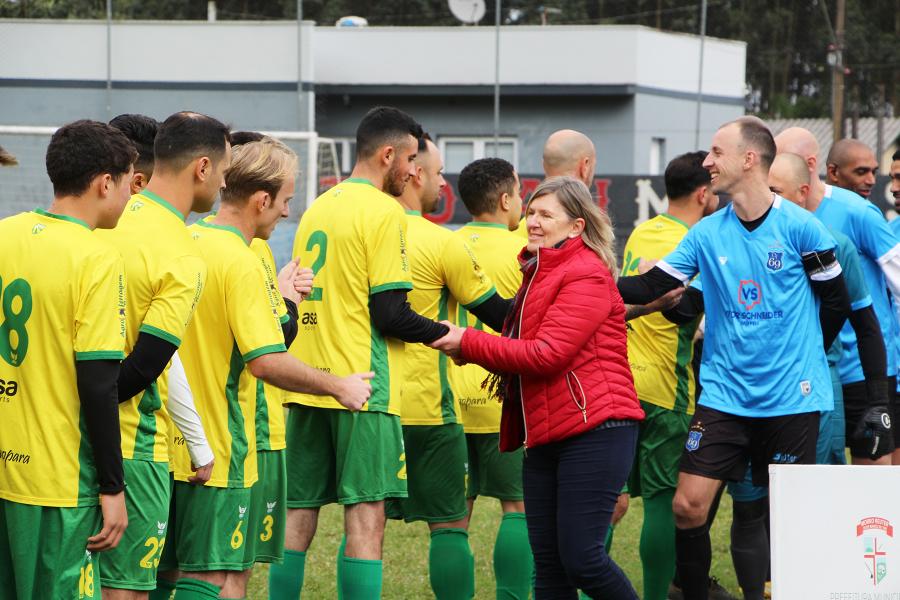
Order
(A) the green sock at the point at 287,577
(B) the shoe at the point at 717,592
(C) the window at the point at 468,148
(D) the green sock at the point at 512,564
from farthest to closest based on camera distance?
(C) the window at the point at 468,148 < (B) the shoe at the point at 717,592 < (D) the green sock at the point at 512,564 < (A) the green sock at the point at 287,577

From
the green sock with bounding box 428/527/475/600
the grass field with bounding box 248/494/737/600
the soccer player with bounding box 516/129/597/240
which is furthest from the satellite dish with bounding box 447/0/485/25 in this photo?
the green sock with bounding box 428/527/475/600

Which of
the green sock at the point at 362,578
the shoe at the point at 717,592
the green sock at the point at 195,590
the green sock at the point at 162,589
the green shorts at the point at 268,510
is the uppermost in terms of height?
the green shorts at the point at 268,510

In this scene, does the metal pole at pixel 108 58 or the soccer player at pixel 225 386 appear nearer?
the soccer player at pixel 225 386

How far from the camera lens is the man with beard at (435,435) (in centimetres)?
582

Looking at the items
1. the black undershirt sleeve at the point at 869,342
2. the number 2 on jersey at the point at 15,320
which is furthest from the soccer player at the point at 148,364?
the black undershirt sleeve at the point at 869,342

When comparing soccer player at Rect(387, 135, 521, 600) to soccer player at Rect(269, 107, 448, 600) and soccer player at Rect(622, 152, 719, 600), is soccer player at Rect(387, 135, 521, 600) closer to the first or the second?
soccer player at Rect(269, 107, 448, 600)

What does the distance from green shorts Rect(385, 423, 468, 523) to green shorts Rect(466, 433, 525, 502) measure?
0.28 metres

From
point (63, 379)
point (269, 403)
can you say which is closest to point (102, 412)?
point (63, 379)

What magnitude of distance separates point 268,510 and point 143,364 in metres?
1.23

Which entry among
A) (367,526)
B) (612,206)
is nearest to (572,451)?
(367,526)

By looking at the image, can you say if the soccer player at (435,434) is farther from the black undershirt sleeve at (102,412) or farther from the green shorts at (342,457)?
the black undershirt sleeve at (102,412)

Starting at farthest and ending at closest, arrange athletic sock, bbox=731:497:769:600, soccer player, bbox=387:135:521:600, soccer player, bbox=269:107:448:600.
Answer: soccer player, bbox=387:135:521:600 → athletic sock, bbox=731:497:769:600 → soccer player, bbox=269:107:448:600

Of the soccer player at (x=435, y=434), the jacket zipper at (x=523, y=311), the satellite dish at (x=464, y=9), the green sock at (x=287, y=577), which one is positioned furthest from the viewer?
the satellite dish at (x=464, y=9)

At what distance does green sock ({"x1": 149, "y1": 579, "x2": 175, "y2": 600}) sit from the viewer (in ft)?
15.1
